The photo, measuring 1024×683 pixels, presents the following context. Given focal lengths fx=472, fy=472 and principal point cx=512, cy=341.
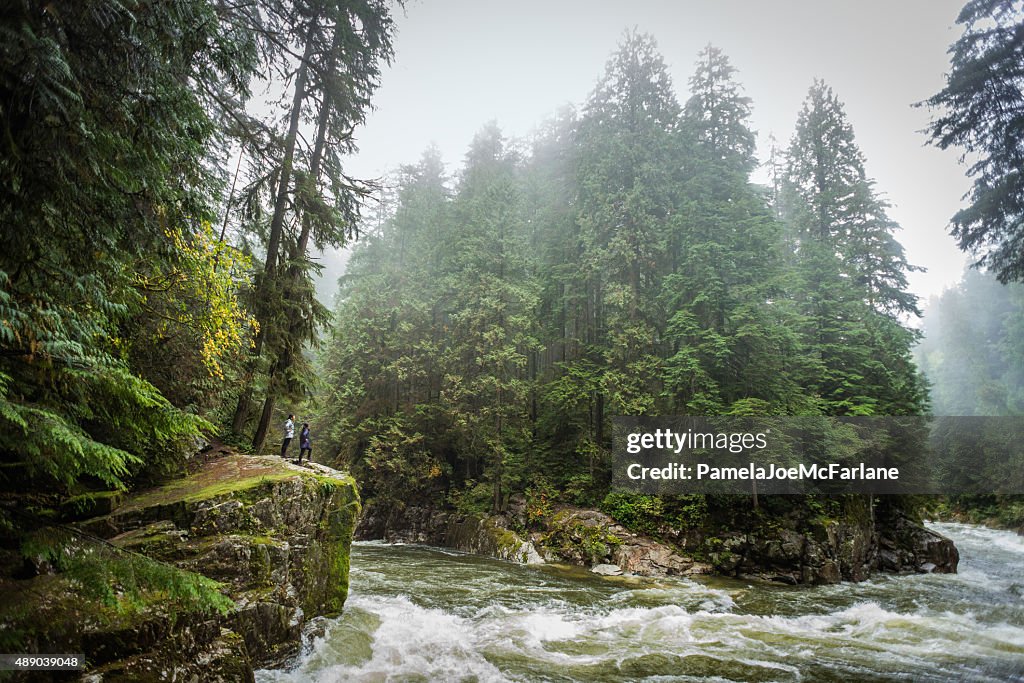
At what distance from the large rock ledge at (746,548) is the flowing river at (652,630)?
0.95 meters

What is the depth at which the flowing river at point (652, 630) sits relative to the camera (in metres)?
7.18

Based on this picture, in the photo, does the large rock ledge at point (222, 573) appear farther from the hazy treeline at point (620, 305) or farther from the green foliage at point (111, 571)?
the hazy treeline at point (620, 305)

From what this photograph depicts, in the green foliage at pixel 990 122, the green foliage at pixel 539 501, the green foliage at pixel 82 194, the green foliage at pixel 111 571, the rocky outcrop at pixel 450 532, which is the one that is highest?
the green foliage at pixel 990 122

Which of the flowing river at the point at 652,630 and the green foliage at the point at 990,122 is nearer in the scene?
the flowing river at the point at 652,630

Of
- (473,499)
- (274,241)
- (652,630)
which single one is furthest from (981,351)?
(274,241)

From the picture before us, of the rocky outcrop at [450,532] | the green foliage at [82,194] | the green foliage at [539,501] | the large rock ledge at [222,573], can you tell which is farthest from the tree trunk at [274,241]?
the green foliage at [539,501]

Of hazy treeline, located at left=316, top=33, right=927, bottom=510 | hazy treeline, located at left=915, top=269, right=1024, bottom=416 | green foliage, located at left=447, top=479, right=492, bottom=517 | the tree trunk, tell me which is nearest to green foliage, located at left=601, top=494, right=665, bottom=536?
hazy treeline, located at left=316, top=33, right=927, bottom=510

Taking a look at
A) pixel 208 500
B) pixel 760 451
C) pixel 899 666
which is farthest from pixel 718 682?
pixel 760 451

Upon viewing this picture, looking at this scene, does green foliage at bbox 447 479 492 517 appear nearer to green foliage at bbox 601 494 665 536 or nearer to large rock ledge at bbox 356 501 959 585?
large rock ledge at bbox 356 501 959 585

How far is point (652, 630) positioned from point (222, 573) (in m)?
7.66

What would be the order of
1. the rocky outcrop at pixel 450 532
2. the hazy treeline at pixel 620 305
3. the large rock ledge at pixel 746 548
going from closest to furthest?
the large rock ledge at pixel 746 548 → the rocky outcrop at pixel 450 532 → the hazy treeline at pixel 620 305

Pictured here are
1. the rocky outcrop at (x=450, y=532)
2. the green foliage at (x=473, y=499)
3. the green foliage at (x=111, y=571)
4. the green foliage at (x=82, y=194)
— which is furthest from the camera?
the green foliage at (x=473, y=499)

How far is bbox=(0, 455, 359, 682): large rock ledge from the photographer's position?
15.0 ft

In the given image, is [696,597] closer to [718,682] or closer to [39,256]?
[718,682]
